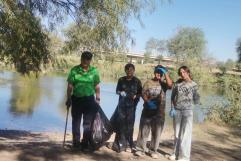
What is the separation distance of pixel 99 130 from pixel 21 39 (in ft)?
7.19

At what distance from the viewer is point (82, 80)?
7820 mm

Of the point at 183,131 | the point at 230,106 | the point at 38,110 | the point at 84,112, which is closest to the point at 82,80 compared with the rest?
the point at 84,112

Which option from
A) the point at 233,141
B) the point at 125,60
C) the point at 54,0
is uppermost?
the point at 54,0

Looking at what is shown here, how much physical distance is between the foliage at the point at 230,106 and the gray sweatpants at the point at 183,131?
983cm

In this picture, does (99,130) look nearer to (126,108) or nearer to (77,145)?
(77,145)

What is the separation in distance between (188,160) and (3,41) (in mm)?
4087

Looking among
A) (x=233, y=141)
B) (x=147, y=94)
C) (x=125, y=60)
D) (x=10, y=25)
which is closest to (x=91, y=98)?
(x=147, y=94)

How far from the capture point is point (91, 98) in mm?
7930

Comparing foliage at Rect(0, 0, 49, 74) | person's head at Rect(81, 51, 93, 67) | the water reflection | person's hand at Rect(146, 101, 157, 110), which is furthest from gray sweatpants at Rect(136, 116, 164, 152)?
the water reflection

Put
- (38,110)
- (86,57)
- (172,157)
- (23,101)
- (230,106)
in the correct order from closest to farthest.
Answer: (86,57) → (172,157) → (230,106) → (38,110) → (23,101)

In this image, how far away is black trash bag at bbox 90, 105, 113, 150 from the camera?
8141mm

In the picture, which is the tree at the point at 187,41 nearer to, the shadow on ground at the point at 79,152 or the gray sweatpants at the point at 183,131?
the shadow on ground at the point at 79,152

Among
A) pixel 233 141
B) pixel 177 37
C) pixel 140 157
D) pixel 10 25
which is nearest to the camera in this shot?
pixel 10 25

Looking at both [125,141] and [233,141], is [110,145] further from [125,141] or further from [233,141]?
[233,141]
